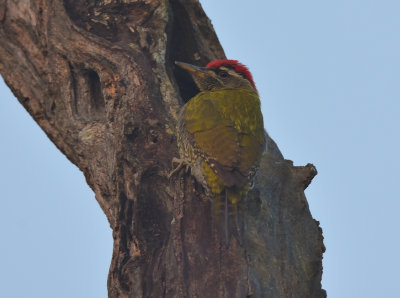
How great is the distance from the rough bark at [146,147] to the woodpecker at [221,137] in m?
0.13

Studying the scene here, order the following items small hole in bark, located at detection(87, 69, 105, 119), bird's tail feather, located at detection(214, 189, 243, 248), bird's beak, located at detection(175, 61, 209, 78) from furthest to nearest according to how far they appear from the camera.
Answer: bird's beak, located at detection(175, 61, 209, 78) < small hole in bark, located at detection(87, 69, 105, 119) < bird's tail feather, located at detection(214, 189, 243, 248)

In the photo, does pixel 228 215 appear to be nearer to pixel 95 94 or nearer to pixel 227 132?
pixel 227 132

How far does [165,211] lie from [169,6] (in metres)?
2.23

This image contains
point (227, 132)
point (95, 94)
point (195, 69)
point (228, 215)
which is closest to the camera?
point (228, 215)

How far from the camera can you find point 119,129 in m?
5.16

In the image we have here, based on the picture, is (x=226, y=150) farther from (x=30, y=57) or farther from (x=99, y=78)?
(x=30, y=57)

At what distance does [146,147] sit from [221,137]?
23.0 inches

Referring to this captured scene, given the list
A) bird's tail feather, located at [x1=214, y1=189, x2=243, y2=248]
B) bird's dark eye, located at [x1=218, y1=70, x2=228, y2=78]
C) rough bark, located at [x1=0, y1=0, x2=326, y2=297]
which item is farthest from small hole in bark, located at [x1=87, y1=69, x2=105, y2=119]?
bird's tail feather, located at [x1=214, y1=189, x2=243, y2=248]

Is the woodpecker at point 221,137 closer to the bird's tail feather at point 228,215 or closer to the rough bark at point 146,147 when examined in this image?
the bird's tail feather at point 228,215

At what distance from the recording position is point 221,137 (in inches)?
205

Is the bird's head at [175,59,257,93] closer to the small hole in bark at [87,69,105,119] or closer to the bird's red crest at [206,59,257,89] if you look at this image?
the bird's red crest at [206,59,257,89]

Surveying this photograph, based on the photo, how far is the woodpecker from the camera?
4.72 m

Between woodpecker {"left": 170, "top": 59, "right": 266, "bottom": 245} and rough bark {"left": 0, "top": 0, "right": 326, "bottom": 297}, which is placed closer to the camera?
rough bark {"left": 0, "top": 0, "right": 326, "bottom": 297}

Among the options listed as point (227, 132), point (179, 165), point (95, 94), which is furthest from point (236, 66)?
point (179, 165)
